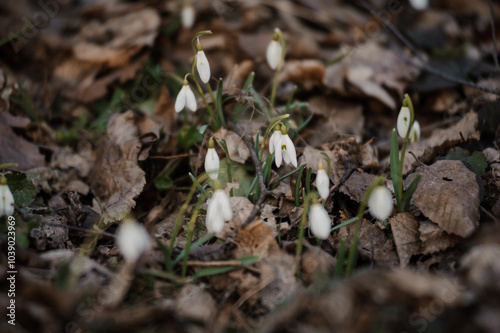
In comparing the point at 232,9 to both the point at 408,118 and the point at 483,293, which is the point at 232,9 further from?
the point at 483,293

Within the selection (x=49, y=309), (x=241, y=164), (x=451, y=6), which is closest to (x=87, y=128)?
(x=241, y=164)

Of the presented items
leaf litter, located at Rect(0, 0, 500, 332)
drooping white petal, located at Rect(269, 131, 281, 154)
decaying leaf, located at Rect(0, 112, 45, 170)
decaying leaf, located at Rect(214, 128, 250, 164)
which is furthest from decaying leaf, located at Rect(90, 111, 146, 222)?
drooping white petal, located at Rect(269, 131, 281, 154)

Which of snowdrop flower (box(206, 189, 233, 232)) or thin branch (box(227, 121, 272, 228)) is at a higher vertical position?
snowdrop flower (box(206, 189, 233, 232))

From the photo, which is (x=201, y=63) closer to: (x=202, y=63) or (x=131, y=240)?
(x=202, y=63)

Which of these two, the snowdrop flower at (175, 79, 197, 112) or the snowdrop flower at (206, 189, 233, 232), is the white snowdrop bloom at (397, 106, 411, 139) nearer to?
the snowdrop flower at (206, 189, 233, 232)

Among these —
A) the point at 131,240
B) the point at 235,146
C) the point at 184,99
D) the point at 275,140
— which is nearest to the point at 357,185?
the point at 275,140

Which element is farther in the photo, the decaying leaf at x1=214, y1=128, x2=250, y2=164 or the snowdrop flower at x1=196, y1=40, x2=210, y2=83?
the decaying leaf at x1=214, y1=128, x2=250, y2=164

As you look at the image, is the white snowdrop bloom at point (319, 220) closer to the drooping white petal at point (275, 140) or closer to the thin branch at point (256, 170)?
the thin branch at point (256, 170)

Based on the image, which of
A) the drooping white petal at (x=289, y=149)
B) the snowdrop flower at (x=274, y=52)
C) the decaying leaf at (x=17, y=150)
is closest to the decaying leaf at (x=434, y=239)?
the drooping white petal at (x=289, y=149)
